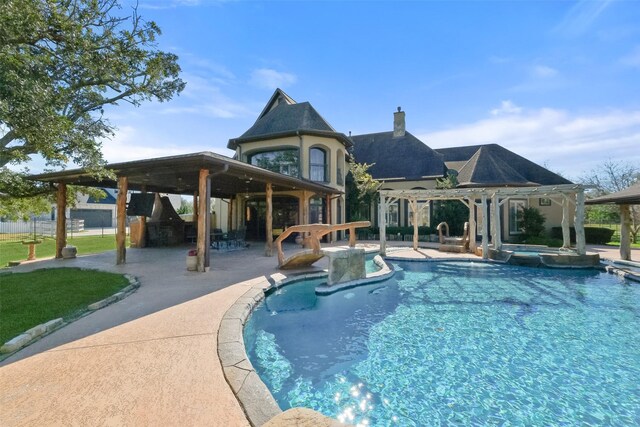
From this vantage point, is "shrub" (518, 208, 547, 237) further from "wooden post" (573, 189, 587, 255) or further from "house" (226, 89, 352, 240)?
"house" (226, 89, 352, 240)

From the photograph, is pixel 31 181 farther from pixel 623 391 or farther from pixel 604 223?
pixel 604 223

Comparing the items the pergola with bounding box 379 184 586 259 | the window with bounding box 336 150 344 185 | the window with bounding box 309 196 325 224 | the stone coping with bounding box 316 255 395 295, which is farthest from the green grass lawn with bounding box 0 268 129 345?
the window with bounding box 336 150 344 185

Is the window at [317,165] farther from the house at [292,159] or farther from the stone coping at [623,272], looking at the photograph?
the stone coping at [623,272]

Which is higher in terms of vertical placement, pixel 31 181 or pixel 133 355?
pixel 31 181

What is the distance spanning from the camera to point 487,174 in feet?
64.2

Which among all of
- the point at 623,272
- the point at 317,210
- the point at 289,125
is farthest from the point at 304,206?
the point at 623,272

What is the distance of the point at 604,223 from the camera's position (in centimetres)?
2914

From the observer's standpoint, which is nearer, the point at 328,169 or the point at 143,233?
the point at 143,233

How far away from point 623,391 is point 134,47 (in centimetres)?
1335

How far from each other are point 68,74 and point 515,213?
23.5 meters

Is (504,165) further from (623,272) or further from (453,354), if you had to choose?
(453,354)

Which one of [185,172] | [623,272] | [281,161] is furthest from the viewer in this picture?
[281,161]

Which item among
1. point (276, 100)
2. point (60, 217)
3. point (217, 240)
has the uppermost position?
point (276, 100)

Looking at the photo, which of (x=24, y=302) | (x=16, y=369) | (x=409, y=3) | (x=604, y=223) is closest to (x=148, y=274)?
(x=24, y=302)
